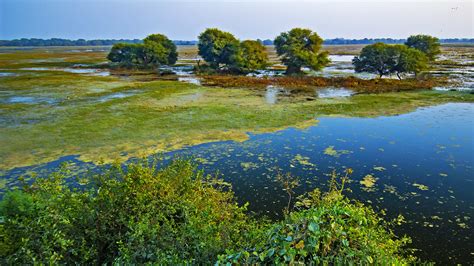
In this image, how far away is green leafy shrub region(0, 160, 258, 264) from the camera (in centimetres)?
557

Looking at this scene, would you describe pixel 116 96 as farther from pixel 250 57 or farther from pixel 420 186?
pixel 420 186

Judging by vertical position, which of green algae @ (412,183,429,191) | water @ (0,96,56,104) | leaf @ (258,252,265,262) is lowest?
green algae @ (412,183,429,191)

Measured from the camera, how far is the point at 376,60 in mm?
44781

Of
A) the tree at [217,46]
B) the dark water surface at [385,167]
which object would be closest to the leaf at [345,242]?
the dark water surface at [385,167]

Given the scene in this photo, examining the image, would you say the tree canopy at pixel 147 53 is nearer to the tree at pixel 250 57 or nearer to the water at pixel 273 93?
the tree at pixel 250 57

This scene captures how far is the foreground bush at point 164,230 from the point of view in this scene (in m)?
4.43

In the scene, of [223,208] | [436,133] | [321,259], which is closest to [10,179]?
[223,208]

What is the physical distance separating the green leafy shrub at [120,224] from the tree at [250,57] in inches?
1813

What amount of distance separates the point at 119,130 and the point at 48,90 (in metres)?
21.0

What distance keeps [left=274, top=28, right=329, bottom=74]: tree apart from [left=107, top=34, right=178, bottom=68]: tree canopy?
75.9ft

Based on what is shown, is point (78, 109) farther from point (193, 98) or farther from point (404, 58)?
point (404, 58)

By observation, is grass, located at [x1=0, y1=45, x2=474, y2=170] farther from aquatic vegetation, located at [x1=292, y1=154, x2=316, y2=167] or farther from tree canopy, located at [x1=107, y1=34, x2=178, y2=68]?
tree canopy, located at [x1=107, y1=34, x2=178, y2=68]

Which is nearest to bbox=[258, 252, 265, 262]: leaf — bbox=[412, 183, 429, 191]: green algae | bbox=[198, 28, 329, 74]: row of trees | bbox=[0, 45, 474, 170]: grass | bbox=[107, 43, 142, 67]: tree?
bbox=[412, 183, 429, 191]: green algae

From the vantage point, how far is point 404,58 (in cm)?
4209
